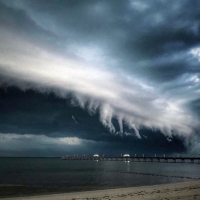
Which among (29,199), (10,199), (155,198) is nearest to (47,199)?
(29,199)

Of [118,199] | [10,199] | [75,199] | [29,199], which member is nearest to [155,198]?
[118,199]

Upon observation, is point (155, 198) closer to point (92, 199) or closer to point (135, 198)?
point (135, 198)

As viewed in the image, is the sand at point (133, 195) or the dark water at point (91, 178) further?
the dark water at point (91, 178)

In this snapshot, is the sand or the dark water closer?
the sand

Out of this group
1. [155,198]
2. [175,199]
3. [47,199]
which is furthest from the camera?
[47,199]

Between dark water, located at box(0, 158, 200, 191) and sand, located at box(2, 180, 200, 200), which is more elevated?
sand, located at box(2, 180, 200, 200)

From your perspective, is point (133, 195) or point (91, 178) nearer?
point (133, 195)

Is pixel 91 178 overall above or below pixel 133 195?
below

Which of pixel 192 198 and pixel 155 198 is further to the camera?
pixel 155 198

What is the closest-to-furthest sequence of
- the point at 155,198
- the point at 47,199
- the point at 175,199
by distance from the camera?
the point at 175,199
the point at 155,198
the point at 47,199

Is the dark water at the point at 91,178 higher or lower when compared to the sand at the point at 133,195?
lower
